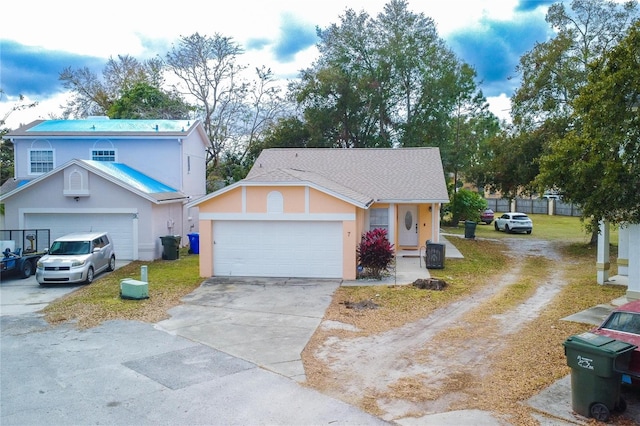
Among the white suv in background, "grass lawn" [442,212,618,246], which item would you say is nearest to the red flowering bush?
"grass lawn" [442,212,618,246]

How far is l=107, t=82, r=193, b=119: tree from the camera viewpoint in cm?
3916

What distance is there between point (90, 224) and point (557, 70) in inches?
914

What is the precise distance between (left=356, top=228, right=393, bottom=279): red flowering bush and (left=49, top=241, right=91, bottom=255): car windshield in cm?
942

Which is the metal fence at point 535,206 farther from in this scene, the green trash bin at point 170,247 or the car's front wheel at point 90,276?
the car's front wheel at point 90,276

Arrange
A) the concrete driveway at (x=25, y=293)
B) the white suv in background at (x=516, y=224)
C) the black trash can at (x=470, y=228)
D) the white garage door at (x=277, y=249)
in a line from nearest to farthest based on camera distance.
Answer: the concrete driveway at (x=25, y=293) < the white garage door at (x=277, y=249) < the black trash can at (x=470, y=228) < the white suv in background at (x=516, y=224)

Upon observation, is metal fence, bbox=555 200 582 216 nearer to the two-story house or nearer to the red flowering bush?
the two-story house

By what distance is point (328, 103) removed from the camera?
3972cm

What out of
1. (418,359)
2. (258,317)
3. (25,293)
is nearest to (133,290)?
(25,293)

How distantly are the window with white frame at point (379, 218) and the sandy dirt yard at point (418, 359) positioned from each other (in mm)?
9164

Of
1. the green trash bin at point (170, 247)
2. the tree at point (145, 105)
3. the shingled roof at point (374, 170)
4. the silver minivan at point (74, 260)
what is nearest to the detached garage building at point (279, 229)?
the silver minivan at point (74, 260)

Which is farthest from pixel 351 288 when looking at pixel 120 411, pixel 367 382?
pixel 120 411

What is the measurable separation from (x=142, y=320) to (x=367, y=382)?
21.2ft

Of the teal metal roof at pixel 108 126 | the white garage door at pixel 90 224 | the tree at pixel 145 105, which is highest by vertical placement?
the tree at pixel 145 105

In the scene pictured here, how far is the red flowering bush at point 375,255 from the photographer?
55.8ft
